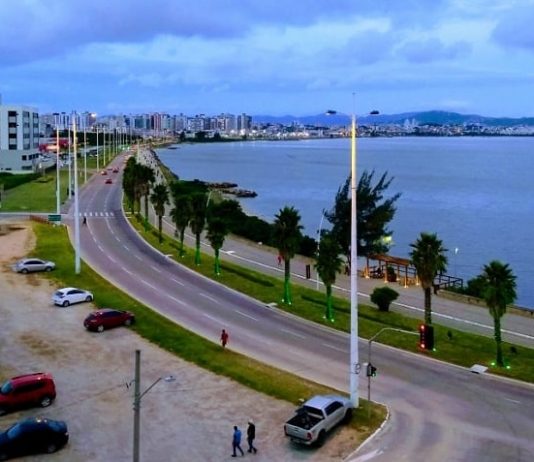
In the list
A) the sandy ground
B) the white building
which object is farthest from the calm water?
the white building

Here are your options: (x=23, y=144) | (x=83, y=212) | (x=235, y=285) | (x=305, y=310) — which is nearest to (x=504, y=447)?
(x=305, y=310)

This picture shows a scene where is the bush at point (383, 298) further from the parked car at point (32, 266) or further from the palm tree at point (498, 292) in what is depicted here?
the parked car at point (32, 266)

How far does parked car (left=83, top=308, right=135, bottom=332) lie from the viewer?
37.4m

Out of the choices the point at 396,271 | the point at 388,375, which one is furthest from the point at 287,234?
the point at 396,271

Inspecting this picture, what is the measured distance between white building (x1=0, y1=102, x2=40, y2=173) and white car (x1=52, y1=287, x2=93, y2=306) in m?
121

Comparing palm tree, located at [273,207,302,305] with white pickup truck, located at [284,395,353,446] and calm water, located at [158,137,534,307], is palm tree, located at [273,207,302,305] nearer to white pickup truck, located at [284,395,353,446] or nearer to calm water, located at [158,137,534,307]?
white pickup truck, located at [284,395,353,446]

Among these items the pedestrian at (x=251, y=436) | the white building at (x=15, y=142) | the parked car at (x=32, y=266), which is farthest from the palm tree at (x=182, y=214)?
the white building at (x=15, y=142)

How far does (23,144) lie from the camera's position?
16212 centimetres

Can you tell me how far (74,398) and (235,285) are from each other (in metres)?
21.9

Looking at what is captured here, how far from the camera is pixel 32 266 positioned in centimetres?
5178

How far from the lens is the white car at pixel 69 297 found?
42.4 meters

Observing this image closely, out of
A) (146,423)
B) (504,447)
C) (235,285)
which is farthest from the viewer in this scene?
(235,285)

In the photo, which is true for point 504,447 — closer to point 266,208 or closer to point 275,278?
point 275,278

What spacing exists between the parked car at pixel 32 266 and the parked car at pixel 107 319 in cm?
1534
